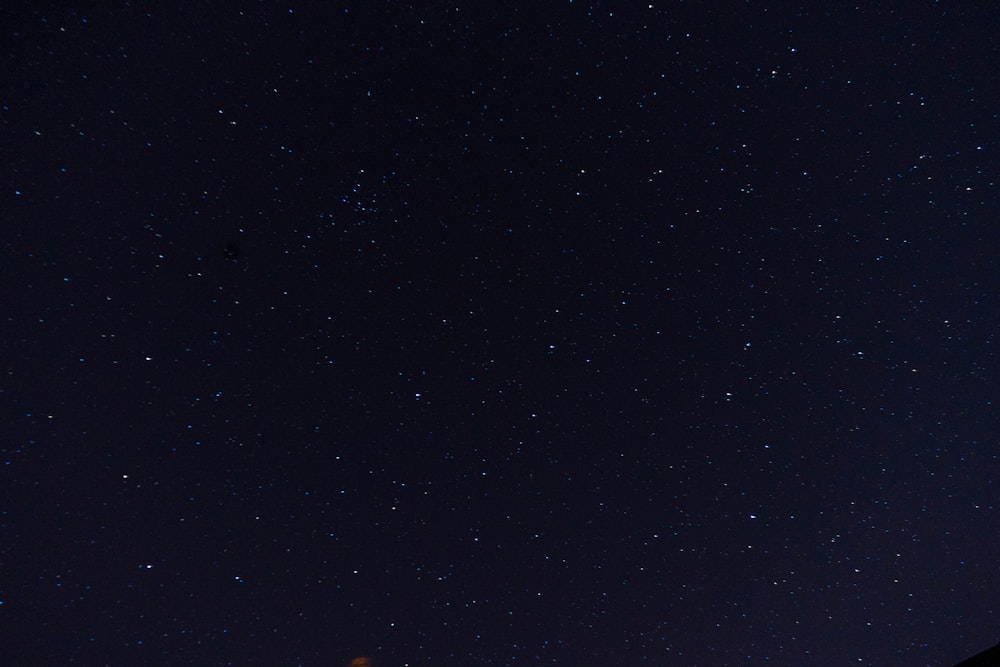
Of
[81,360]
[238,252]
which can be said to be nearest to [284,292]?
[238,252]

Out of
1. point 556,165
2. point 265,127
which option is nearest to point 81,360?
point 265,127

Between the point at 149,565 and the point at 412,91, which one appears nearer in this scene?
the point at 412,91

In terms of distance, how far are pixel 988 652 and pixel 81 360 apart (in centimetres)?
295

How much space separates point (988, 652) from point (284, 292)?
2390 mm

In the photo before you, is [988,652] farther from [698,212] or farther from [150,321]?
[150,321]

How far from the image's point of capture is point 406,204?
208 cm

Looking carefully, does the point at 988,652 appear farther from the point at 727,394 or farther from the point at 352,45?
the point at 352,45

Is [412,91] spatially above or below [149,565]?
above

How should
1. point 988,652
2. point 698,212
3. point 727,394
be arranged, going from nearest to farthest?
1. point 988,652
2. point 698,212
3. point 727,394

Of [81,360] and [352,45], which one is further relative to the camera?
[81,360]

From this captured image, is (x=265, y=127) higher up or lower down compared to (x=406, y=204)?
higher up

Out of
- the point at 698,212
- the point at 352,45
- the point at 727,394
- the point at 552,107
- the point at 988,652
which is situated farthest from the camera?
the point at 727,394

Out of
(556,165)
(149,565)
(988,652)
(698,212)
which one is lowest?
(988,652)

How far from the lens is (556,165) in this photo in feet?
6.79
